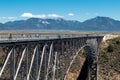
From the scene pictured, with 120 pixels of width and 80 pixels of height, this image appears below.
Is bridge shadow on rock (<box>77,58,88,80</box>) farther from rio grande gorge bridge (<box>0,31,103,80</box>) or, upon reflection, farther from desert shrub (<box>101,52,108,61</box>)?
desert shrub (<box>101,52,108,61</box>)

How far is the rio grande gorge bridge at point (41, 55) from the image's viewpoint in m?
38.3

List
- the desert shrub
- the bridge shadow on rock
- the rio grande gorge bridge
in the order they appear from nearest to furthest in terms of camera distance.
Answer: the rio grande gorge bridge → the bridge shadow on rock → the desert shrub

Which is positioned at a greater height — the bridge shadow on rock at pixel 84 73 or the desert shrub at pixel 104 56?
the desert shrub at pixel 104 56

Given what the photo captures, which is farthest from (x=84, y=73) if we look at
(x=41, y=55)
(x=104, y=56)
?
(x=41, y=55)

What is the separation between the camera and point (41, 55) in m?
47.2

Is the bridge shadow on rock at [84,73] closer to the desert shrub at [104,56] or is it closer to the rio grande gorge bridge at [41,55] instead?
the rio grande gorge bridge at [41,55]

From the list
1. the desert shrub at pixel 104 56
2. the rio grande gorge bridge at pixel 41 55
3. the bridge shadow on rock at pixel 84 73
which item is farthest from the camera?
the desert shrub at pixel 104 56

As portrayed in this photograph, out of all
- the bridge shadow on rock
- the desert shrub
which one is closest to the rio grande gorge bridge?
the bridge shadow on rock

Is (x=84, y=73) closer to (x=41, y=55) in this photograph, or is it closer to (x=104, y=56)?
(x=104, y=56)

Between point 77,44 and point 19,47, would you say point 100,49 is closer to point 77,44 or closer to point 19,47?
point 77,44

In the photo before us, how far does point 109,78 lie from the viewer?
93.1 meters

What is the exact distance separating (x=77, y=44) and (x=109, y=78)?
22.0 meters

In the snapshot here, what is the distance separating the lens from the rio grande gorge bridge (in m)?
38.3

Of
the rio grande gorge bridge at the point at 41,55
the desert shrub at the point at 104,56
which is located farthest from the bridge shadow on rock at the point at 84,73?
the desert shrub at the point at 104,56
